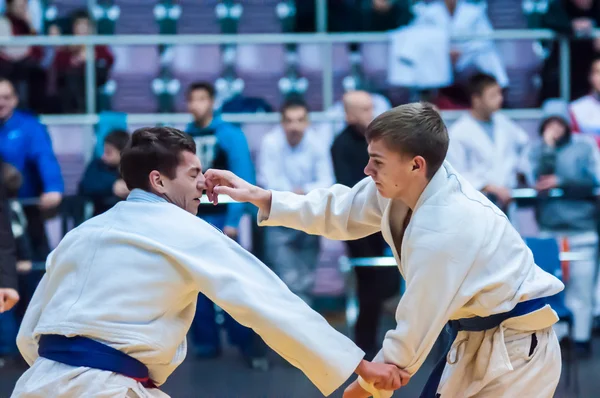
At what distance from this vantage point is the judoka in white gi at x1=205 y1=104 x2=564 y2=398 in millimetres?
2822

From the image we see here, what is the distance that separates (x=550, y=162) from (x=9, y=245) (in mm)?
3798

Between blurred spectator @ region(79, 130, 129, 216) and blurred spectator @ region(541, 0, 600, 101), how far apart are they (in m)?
3.48

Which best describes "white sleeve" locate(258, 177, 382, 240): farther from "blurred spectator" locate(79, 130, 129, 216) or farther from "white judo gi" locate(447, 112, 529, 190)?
"white judo gi" locate(447, 112, 529, 190)

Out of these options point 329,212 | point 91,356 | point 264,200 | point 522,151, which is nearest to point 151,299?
point 91,356

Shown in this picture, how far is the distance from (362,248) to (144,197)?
3083mm

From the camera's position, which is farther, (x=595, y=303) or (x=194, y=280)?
(x=595, y=303)

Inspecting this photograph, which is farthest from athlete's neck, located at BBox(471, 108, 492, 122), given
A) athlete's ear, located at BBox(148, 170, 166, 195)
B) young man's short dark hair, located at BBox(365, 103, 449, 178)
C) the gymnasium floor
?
athlete's ear, located at BBox(148, 170, 166, 195)

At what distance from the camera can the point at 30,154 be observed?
6230 mm

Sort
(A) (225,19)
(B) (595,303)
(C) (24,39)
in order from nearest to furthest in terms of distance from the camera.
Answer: (B) (595,303) < (C) (24,39) < (A) (225,19)

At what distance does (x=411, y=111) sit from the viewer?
2.88m

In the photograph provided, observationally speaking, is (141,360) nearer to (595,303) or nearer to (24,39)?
(595,303)

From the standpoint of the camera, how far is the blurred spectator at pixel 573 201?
19.6ft

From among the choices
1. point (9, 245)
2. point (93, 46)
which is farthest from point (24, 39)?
point (9, 245)

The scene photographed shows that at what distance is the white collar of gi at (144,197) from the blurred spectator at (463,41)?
4928 mm
